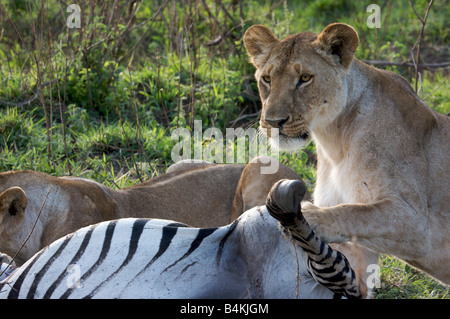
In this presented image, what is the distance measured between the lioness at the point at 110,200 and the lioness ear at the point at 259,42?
1106 mm

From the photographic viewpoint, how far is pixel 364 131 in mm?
3051

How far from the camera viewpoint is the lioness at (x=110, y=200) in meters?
3.36

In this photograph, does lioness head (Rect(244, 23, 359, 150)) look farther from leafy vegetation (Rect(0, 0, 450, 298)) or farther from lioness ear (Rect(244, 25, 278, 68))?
leafy vegetation (Rect(0, 0, 450, 298))

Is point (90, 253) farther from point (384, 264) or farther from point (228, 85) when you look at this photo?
point (228, 85)

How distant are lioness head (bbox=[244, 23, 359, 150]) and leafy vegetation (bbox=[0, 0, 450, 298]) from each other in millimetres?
1077

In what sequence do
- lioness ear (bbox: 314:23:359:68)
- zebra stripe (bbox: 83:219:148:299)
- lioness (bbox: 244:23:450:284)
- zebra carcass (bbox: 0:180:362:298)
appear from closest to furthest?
zebra carcass (bbox: 0:180:362:298) → zebra stripe (bbox: 83:219:148:299) → lioness (bbox: 244:23:450:284) → lioness ear (bbox: 314:23:359:68)

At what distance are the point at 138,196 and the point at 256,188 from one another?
73 cm

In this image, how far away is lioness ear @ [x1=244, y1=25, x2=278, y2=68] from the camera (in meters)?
3.24

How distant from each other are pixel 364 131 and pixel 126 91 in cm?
295

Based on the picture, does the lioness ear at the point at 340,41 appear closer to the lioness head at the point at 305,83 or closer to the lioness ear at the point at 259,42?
the lioness head at the point at 305,83

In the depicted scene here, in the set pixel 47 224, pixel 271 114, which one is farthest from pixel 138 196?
pixel 271 114

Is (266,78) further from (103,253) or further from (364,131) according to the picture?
(103,253)

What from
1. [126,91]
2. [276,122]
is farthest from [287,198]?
[126,91]

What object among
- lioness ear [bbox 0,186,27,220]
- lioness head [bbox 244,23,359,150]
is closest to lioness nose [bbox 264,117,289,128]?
lioness head [bbox 244,23,359,150]
